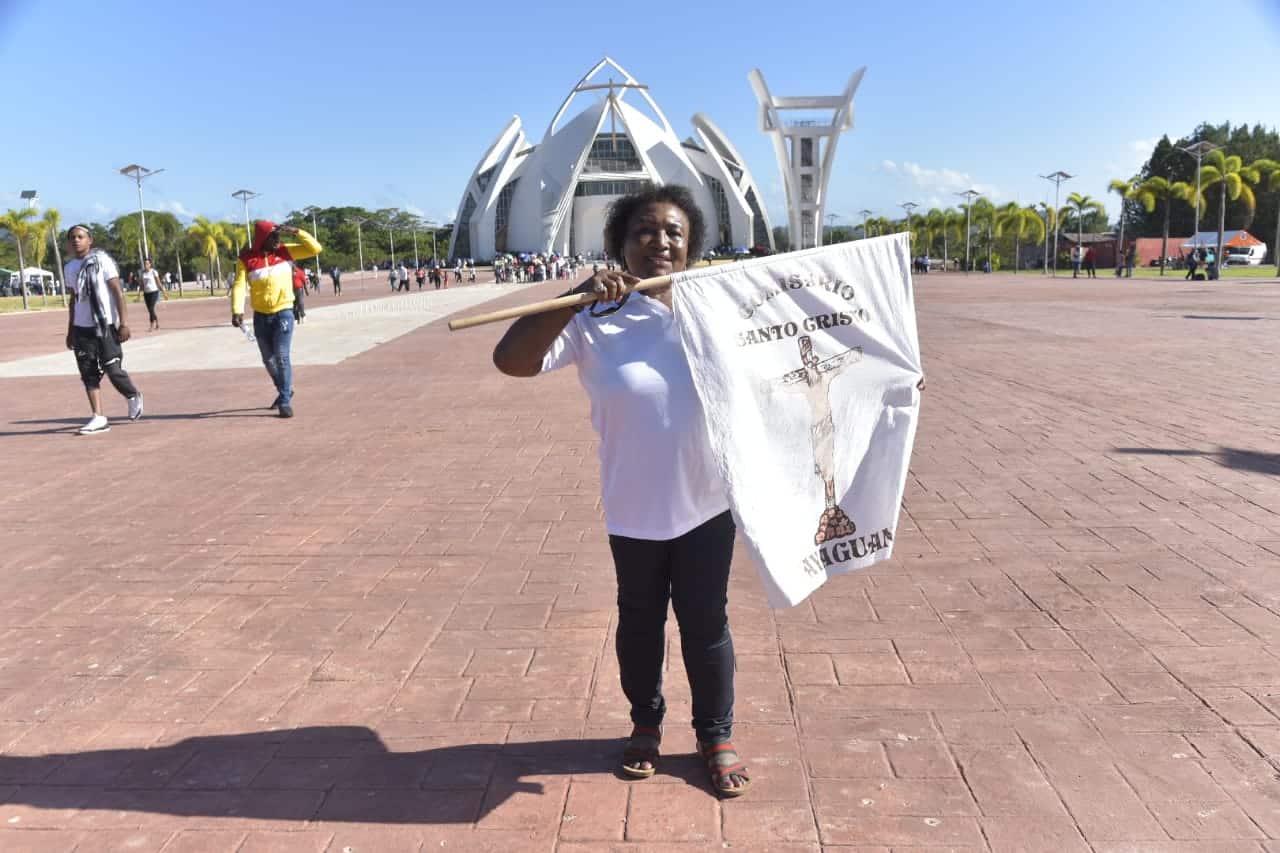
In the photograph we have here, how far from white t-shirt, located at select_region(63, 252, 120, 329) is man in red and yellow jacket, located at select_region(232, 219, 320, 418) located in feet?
2.95

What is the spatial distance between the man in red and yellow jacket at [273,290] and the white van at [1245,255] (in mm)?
64750

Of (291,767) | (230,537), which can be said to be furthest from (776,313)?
(230,537)

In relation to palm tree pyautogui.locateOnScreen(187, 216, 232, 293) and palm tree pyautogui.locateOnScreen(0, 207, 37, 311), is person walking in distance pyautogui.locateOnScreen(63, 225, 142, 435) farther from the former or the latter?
palm tree pyautogui.locateOnScreen(187, 216, 232, 293)

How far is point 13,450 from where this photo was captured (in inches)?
299

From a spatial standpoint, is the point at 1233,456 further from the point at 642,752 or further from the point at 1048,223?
the point at 1048,223

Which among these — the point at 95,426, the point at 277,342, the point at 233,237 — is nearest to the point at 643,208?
the point at 277,342

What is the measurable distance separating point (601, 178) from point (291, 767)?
327ft

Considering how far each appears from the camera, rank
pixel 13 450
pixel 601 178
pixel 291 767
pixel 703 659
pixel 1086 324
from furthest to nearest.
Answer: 1. pixel 601 178
2. pixel 1086 324
3. pixel 13 450
4. pixel 291 767
5. pixel 703 659

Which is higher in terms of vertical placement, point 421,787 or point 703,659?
point 703,659

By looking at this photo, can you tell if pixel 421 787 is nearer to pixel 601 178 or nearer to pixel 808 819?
pixel 808 819

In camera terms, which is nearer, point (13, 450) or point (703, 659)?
point (703, 659)

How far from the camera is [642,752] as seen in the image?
8.71 ft

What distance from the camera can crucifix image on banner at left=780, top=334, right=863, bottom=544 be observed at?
8.54 ft

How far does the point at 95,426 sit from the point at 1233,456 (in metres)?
8.43
